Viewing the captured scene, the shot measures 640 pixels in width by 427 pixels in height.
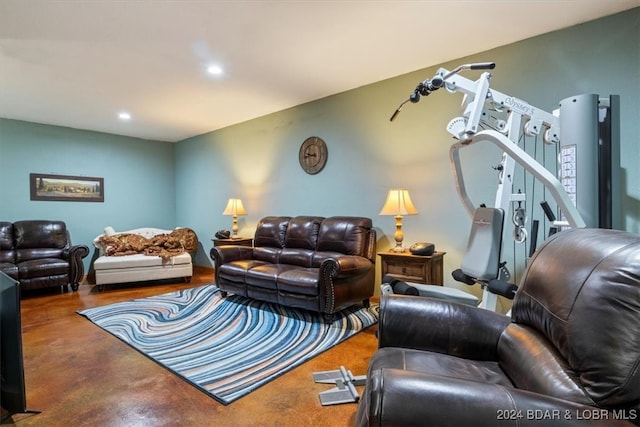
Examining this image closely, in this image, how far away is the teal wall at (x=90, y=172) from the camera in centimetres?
473

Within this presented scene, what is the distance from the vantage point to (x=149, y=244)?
197 inches

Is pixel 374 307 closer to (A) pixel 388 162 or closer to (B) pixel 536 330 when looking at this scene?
(A) pixel 388 162

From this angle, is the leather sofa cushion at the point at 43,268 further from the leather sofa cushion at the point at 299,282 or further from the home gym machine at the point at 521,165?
the home gym machine at the point at 521,165

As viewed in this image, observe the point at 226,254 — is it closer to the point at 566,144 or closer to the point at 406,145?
the point at 406,145

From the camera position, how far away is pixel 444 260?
10.4 ft

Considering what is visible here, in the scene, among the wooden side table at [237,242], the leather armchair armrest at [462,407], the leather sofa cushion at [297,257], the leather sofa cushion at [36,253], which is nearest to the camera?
the leather armchair armrest at [462,407]

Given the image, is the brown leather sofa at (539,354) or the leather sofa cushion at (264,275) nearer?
the brown leather sofa at (539,354)

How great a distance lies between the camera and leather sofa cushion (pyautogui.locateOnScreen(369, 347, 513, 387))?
4.05 feet

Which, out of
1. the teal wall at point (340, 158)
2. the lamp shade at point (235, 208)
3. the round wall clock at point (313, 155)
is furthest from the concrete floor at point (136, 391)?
the lamp shade at point (235, 208)

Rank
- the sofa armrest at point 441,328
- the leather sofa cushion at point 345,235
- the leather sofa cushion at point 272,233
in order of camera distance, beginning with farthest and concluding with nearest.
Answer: the leather sofa cushion at point 272,233 → the leather sofa cushion at point 345,235 → the sofa armrest at point 441,328

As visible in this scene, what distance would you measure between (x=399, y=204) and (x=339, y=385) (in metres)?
1.81

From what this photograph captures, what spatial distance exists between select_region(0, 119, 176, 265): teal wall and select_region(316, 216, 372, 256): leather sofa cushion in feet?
13.5

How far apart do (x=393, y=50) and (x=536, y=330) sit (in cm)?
253

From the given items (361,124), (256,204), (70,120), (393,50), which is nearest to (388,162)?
(361,124)
